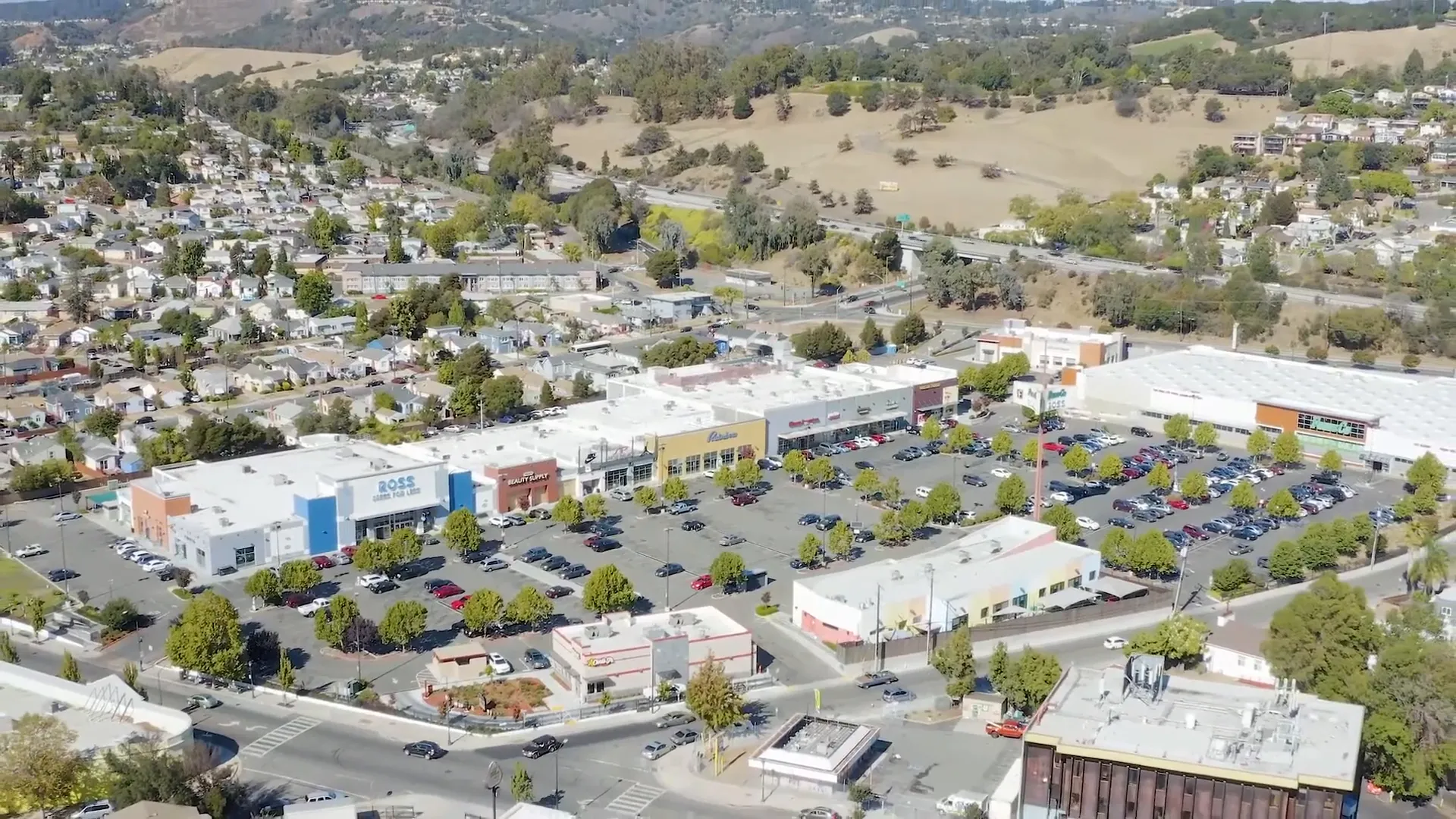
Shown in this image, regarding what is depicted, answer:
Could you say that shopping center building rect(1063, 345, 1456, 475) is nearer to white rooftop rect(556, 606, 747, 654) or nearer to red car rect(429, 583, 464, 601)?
white rooftop rect(556, 606, 747, 654)

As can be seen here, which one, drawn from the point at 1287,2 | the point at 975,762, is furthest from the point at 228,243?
the point at 1287,2

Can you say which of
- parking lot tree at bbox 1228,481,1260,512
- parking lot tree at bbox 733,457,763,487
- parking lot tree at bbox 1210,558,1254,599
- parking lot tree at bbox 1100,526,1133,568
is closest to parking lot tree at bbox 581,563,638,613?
parking lot tree at bbox 733,457,763,487

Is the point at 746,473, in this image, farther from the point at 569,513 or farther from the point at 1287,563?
the point at 1287,563

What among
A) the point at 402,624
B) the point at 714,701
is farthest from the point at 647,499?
the point at 714,701

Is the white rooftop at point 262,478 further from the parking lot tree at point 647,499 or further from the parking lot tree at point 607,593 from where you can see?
the parking lot tree at point 607,593

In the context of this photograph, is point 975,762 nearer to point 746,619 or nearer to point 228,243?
point 746,619
